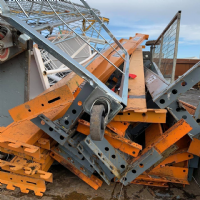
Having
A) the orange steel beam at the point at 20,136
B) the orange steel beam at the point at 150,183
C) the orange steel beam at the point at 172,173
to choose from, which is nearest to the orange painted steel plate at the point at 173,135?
the orange steel beam at the point at 172,173

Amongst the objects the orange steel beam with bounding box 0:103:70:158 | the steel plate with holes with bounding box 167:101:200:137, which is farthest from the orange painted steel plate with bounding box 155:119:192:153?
the orange steel beam with bounding box 0:103:70:158

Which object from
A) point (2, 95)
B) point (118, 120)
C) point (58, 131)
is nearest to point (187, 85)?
point (118, 120)

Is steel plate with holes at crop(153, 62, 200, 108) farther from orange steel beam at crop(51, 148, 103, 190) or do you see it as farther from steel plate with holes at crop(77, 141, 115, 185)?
orange steel beam at crop(51, 148, 103, 190)

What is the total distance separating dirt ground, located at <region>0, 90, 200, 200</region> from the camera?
8.14ft

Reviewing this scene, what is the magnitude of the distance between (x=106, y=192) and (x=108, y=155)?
672mm

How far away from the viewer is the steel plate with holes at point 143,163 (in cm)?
220

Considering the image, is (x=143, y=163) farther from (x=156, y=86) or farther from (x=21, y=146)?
(x=21, y=146)

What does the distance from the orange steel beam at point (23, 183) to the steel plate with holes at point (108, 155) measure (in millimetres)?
774

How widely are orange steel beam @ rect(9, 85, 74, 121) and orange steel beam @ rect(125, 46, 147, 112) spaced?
2.27ft

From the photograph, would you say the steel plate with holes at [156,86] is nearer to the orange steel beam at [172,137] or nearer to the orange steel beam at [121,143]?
the orange steel beam at [172,137]

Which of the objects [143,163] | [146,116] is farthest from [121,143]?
[146,116]

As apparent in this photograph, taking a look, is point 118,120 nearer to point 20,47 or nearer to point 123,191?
point 123,191

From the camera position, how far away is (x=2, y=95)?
305 centimetres

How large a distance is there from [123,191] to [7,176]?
149cm
